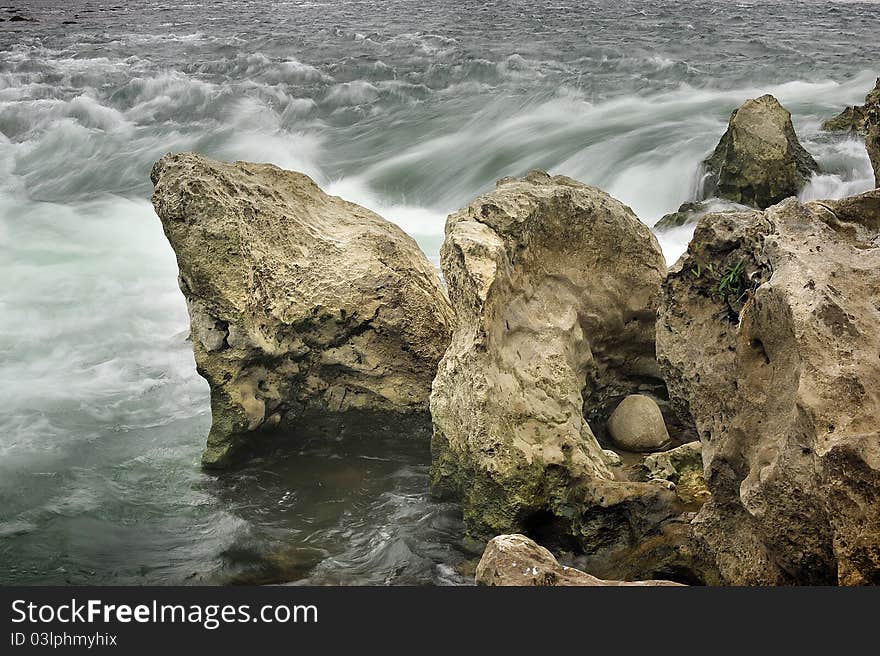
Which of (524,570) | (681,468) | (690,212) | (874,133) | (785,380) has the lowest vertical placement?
(681,468)

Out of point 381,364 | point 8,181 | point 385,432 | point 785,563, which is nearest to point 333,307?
point 381,364

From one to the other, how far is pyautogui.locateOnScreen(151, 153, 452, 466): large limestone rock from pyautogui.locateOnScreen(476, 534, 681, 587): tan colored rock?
2855 mm

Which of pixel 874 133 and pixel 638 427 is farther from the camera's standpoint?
pixel 638 427

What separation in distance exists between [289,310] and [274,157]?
32.3 ft

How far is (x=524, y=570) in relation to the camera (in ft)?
12.9

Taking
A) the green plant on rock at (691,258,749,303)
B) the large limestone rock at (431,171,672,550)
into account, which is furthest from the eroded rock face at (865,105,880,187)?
the green plant on rock at (691,258,749,303)

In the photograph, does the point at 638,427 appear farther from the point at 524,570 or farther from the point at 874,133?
the point at 524,570

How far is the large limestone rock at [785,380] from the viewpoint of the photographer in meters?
3.62

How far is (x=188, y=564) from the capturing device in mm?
5906

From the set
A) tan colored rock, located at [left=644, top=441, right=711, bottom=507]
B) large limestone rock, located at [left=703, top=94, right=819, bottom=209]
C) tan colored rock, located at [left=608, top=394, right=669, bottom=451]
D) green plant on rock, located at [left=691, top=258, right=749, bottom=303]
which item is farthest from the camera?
large limestone rock, located at [left=703, top=94, right=819, bottom=209]

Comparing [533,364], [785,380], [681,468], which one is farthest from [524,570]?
[681,468]

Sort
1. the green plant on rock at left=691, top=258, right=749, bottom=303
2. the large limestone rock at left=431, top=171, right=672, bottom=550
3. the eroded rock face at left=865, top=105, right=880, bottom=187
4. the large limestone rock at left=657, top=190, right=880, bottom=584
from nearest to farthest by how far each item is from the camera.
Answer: the large limestone rock at left=657, top=190, right=880, bottom=584 → the green plant on rock at left=691, top=258, right=749, bottom=303 → the large limestone rock at left=431, top=171, right=672, bottom=550 → the eroded rock face at left=865, top=105, right=880, bottom=187

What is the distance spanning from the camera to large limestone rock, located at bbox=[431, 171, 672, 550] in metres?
5.49

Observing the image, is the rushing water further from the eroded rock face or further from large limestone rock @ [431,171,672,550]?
the eroded rock face
